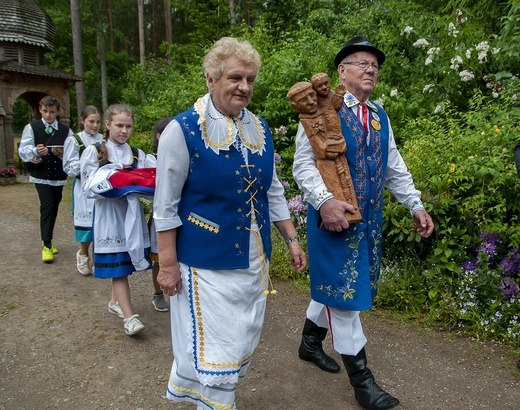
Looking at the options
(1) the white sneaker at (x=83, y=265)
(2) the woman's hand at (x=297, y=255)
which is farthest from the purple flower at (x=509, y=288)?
(1) the white sneaker at (x=83, y=265)

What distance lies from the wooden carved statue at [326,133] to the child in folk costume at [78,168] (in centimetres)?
295

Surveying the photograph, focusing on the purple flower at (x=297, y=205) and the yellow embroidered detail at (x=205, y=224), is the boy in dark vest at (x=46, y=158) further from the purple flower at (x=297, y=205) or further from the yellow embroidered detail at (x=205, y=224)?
the yellow embroidered detail at (x=205, y=224)

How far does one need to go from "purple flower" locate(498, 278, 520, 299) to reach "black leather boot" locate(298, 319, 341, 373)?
1.56 meters

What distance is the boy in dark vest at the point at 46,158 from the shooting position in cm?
557

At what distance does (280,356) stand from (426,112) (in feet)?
14.0

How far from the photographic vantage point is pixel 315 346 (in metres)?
3.28

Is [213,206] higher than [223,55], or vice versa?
[223,55]

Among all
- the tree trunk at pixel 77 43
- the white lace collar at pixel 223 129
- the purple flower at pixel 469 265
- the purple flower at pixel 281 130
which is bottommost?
the purple flower at pixel 469 265

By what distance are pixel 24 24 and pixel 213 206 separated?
64.9 ft

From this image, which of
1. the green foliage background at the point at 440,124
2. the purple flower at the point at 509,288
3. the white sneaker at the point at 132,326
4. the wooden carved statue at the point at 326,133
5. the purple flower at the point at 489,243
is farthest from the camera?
the green foliage background at the point at 440,124

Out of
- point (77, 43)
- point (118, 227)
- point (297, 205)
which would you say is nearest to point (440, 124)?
point (297, 205)

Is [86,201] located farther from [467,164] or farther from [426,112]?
[426,112]

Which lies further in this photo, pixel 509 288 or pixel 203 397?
pixel 509 288

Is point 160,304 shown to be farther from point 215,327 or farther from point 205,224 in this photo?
point 205,224
